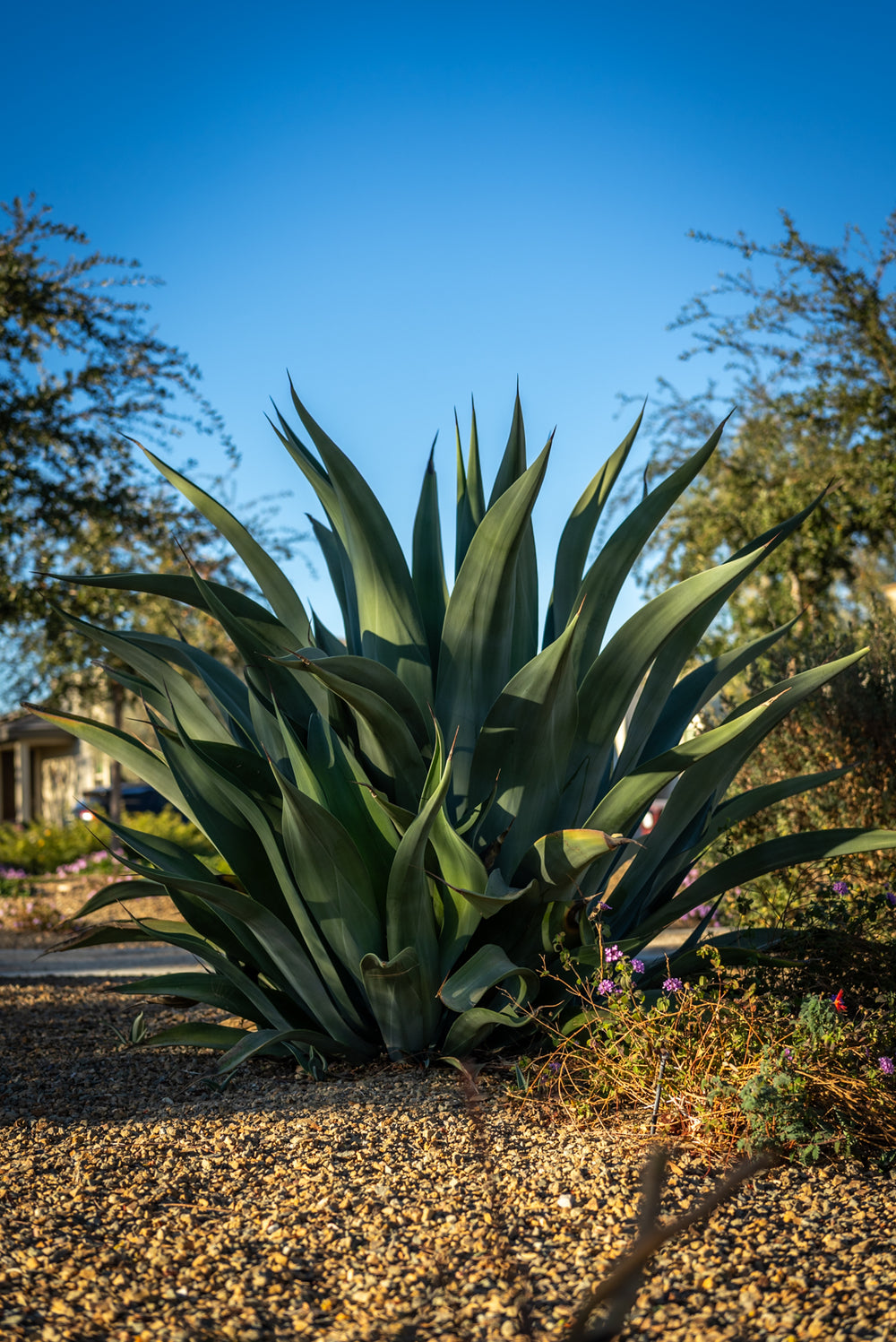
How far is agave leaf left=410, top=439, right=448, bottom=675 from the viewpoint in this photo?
12.2 ft

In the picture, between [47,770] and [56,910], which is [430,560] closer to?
[56,910]

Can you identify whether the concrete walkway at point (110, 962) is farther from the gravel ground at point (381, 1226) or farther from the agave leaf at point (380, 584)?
the gravel ground at point (381, 1226)

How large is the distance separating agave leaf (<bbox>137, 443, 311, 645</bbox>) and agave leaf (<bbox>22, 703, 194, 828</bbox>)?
63 centimetres

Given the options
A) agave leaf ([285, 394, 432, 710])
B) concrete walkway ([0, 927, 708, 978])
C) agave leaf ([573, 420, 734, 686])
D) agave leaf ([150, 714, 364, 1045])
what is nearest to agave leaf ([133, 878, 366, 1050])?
agave leaf ([150, 714, 364, 1045])

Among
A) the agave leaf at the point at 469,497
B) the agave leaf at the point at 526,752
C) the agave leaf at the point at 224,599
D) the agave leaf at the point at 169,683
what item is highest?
the agave leaf at the point at 469,497

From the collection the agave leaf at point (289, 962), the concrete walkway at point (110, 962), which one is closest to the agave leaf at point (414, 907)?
the agave leaf at point (289, 962)

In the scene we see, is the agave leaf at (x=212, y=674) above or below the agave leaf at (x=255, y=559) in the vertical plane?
below

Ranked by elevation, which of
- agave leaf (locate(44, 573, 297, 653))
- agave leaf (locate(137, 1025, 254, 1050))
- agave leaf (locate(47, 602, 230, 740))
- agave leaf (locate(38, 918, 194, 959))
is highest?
agave leaf (locate(44, 573, 297, 653))

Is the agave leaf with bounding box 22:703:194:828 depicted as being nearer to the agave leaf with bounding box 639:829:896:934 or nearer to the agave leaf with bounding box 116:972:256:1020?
the agave leaf with bounding box 116:972:256:1020

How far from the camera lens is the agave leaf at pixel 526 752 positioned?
3.02 meters

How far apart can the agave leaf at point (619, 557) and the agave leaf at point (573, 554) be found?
100 millimetres

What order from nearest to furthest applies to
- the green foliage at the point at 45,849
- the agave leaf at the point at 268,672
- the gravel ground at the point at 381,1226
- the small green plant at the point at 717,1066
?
the gravel ground at the point at 381,1226 < the small green plant at the point at 717,1066 < the agave leaf at the point at 268,672 < the green foliage at the point at 45,849

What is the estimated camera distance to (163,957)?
837 centimetres

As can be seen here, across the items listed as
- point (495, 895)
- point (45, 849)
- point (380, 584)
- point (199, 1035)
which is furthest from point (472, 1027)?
point (45, 849)
